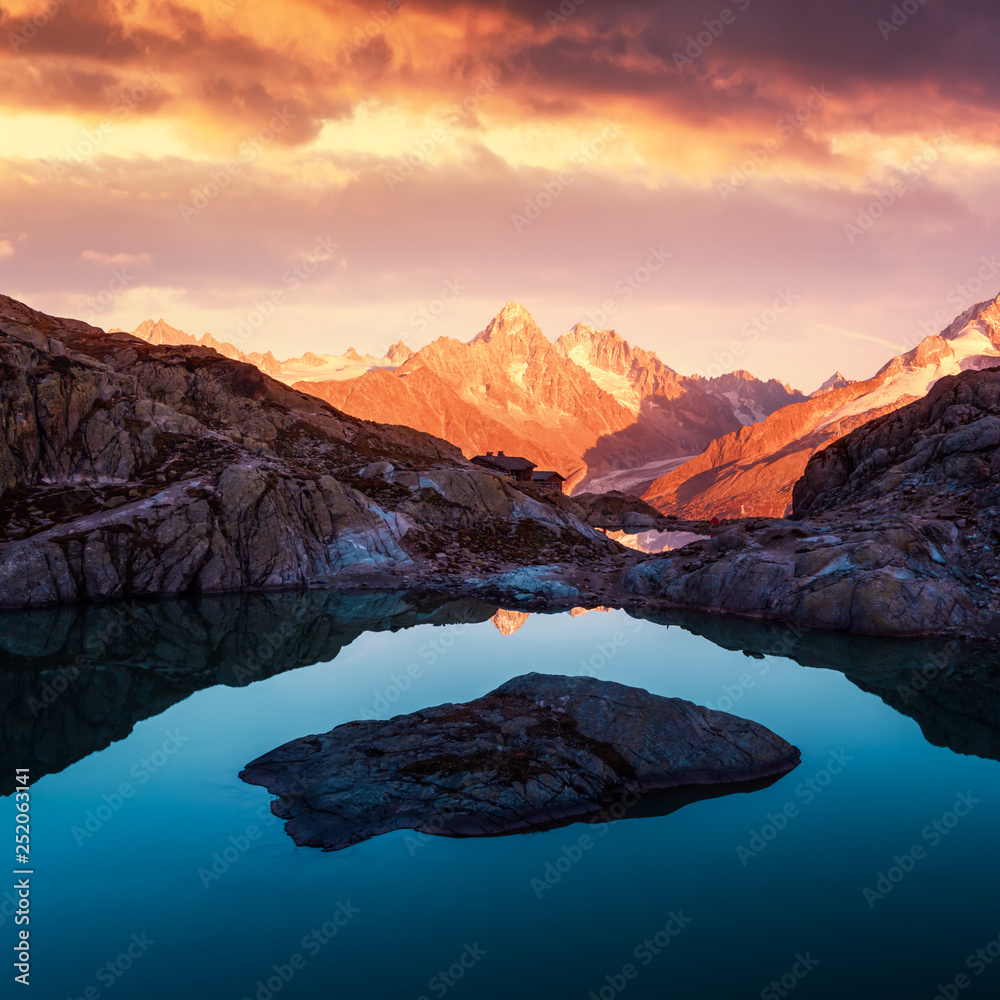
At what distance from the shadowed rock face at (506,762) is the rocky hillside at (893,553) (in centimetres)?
2910

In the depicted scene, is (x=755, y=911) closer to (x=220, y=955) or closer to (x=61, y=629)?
(x=220, y=955)

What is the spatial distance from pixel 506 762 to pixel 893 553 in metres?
44.1

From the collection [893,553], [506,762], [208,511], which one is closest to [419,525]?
[208,511]

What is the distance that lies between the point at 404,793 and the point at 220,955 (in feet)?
28.9

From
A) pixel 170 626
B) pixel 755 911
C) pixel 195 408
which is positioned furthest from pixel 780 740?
pixel 195 408

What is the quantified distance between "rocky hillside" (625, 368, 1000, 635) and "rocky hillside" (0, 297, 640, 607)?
1460cm

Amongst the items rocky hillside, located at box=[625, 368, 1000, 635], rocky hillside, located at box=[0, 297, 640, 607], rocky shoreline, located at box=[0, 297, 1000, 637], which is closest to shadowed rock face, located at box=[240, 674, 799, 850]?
rocky hillside, located at box=[625, 368, 1000, 635]

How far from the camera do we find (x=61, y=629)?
186ft

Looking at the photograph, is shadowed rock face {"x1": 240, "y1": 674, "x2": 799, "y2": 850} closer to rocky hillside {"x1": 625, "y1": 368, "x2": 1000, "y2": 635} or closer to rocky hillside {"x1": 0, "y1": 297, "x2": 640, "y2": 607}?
rocky hillside {"x1": 625, "y1": 368, "x2": 1000, "y2": 635}

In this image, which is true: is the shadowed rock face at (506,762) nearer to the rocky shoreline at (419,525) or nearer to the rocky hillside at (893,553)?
the rocky hillside at (893,553)

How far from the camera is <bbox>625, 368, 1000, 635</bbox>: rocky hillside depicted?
56.3m

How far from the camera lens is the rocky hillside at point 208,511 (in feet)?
223

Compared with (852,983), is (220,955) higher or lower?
higher

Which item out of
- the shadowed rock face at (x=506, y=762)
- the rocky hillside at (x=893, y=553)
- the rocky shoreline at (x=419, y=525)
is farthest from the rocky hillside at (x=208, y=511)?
the shadowed rock face at (x=506, y=762)
